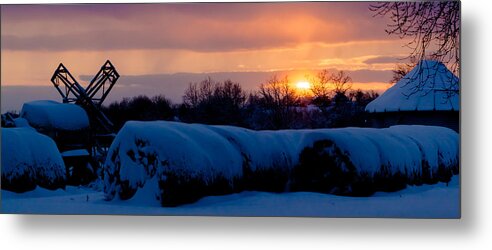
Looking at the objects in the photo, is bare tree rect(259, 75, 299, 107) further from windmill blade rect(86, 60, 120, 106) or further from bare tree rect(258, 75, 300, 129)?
windmill blade rect(86, 60, 120, 106)

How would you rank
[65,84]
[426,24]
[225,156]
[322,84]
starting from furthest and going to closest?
1. [225,156]
2. [65,84]
3. [322,84]
4. [426,24]

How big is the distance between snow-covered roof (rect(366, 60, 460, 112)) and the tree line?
0.13m

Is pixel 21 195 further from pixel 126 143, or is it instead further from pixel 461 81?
pixel 461 81

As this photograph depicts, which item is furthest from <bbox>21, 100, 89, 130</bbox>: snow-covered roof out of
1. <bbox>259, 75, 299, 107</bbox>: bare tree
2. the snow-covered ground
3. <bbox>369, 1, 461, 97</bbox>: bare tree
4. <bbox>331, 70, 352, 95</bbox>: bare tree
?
<bbox>369, 1, 461, 97</bbox>: bare tree

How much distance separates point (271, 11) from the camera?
827 cm

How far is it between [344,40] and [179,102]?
1.47m

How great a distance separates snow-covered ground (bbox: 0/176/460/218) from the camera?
820cm

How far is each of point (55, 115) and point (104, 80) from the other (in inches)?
21.5

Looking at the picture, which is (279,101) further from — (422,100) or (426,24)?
(426,24)

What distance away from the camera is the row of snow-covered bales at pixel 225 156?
8.38 metres

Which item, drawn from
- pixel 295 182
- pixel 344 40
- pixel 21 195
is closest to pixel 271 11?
pixel 344 40

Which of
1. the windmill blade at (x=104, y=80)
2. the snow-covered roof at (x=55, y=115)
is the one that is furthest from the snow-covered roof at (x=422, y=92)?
the snow-covered roof at (x=55, y=115)

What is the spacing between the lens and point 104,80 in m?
8.37

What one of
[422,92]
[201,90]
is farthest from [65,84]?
[422,92]
